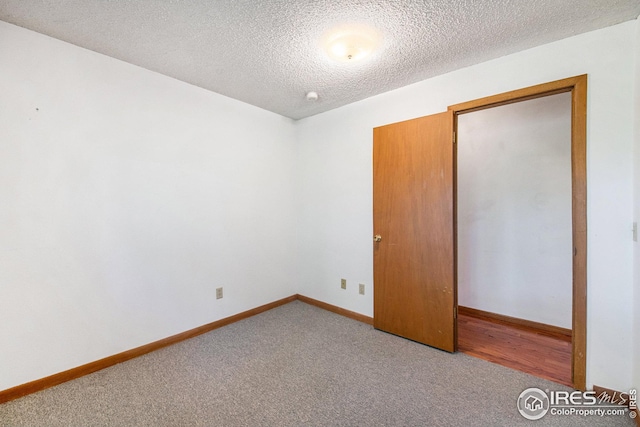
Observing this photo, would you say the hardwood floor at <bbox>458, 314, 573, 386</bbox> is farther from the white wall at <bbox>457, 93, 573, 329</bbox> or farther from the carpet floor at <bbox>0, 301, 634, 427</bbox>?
the white wall at <bbox>457, 93, 573, 329</bbox>

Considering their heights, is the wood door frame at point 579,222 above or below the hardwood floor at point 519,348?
above

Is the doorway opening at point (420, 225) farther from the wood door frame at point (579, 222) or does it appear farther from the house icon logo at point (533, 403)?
the house icon logo at point (533, 403)

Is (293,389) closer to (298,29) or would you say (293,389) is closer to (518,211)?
(298,29)

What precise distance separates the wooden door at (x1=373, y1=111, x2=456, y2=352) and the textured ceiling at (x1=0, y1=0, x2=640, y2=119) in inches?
22.0

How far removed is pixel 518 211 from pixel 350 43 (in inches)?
96.5

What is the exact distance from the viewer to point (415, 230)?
2.44 metres

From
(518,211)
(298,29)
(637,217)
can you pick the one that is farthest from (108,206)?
(518,211)

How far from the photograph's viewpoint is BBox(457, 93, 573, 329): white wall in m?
2.64

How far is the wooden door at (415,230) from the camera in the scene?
7.44ft

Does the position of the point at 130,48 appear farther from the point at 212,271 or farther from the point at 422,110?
the point at 422,110

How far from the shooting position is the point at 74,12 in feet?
5.23

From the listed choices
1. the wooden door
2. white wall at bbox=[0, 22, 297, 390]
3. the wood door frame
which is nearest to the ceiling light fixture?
the wooden door

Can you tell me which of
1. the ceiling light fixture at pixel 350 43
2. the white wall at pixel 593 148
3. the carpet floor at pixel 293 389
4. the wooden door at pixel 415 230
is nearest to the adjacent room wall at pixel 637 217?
the white wall at pixel 593 148

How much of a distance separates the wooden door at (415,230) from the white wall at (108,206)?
4.87 feet
